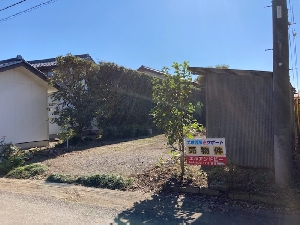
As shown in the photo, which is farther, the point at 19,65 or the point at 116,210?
the point at 19,65

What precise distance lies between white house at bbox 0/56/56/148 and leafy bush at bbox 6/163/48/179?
12.1 ft

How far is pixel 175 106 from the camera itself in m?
5.75

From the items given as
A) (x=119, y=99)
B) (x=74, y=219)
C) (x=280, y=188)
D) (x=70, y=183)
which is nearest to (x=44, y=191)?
(x=70, y=183)

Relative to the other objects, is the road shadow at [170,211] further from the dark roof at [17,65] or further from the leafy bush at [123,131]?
the leafy bush at [123,131]

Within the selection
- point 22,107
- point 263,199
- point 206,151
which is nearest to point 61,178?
point 206,151

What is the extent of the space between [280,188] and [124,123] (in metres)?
10.9

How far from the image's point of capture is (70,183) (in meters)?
6.23

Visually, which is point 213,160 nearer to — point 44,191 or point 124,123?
point 44,191

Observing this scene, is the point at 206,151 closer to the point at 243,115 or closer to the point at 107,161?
the point at 243,115

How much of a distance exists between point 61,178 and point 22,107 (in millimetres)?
6088

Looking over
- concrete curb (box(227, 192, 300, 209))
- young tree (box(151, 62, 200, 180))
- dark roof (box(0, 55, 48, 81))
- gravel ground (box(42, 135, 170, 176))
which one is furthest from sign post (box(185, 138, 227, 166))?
dark roof (box(0, 55, 48, 81))

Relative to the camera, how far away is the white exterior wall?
10.5 metres

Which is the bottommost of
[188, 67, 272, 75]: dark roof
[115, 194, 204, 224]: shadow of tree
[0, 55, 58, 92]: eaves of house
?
[115, 194, 204, 224]: shadow of tree

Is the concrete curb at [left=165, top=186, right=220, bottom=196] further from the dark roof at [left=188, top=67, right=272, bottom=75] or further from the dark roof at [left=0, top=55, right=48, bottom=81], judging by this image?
the dark roof at [left=0, top=55, right=48, bottom=81]
